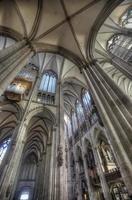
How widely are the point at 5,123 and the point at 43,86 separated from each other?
248 inches

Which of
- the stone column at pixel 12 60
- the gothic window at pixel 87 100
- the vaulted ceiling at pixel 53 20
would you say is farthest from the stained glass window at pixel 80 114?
the stone column at pixel 12 60

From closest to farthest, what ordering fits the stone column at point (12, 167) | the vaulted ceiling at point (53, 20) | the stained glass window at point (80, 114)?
the stone column at point (12, 167)
the vaulted ceiling at point (53, 20)
the stained glass window at point (80, 114)

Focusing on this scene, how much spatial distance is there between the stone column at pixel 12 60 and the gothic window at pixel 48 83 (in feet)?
19.1

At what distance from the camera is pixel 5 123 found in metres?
13.5

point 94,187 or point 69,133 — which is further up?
point 69,133

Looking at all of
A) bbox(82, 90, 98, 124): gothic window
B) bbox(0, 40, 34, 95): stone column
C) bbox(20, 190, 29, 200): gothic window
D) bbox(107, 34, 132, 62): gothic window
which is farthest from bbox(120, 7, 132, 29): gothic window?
bbox(20, 190, 29, 200): gothic window

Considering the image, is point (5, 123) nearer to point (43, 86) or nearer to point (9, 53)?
point (43, 86)

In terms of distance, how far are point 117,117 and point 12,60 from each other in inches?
220

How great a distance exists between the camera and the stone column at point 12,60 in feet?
16.6

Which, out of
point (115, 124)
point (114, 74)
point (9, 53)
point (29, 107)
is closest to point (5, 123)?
point (29, 107)

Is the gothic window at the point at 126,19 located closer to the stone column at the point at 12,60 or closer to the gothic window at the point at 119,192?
the stone column at the point at 12,60

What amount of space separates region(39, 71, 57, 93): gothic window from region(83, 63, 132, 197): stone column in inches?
310

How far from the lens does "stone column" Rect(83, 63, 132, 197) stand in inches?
110

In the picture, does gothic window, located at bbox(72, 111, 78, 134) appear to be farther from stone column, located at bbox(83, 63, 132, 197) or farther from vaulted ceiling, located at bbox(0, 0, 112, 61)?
stone column, located at bbox(83, 63, 132, 197)
